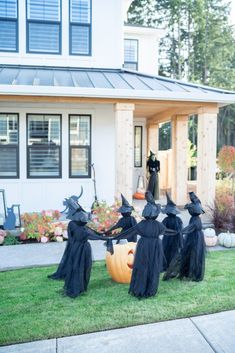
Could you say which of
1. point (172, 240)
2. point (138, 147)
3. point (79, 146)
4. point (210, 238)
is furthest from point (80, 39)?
point (172, 240)

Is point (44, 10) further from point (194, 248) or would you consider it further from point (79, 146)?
point (194, 248)

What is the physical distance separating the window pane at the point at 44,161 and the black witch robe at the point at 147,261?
5.22 m

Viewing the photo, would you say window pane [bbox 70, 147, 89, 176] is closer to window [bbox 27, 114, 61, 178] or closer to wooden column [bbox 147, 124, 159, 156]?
window [bbox 27, 114, 61, 178]

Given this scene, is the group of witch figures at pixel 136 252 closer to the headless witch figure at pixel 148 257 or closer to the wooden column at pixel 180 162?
the headless witch figure at pixel 148 257

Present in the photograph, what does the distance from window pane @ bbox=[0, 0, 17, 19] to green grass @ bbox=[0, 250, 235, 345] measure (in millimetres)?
7075

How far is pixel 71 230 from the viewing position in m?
4.59

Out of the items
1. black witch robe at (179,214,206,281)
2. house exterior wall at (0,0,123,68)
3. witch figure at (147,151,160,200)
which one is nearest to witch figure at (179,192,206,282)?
black witch robe at (179,214,206,281)

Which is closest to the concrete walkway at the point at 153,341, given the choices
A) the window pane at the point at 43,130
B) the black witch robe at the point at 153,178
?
the window pane at the point at 43,130

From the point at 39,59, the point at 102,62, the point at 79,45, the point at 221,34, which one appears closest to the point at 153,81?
the point at 102,62

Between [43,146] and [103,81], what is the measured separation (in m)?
2.26

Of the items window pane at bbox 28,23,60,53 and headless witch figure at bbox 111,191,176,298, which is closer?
headless witch figure at bbox 111,191,176,298

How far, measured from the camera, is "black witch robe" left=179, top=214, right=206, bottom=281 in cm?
496

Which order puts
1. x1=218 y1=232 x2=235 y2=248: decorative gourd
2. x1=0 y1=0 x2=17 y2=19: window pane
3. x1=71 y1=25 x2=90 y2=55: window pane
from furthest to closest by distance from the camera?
x1=71 y1=25 x2=90 y2=55: window pane, x1=0 y1=0 x2=17 y2=19: window pane, x1=218 y1=232 x2=235 y2=248: decorative gourd

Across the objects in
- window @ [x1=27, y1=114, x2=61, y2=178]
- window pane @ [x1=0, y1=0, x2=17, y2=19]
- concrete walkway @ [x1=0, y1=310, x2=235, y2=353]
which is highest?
window pane @ [x1=0, y1=0, x2=17, y2=19]
